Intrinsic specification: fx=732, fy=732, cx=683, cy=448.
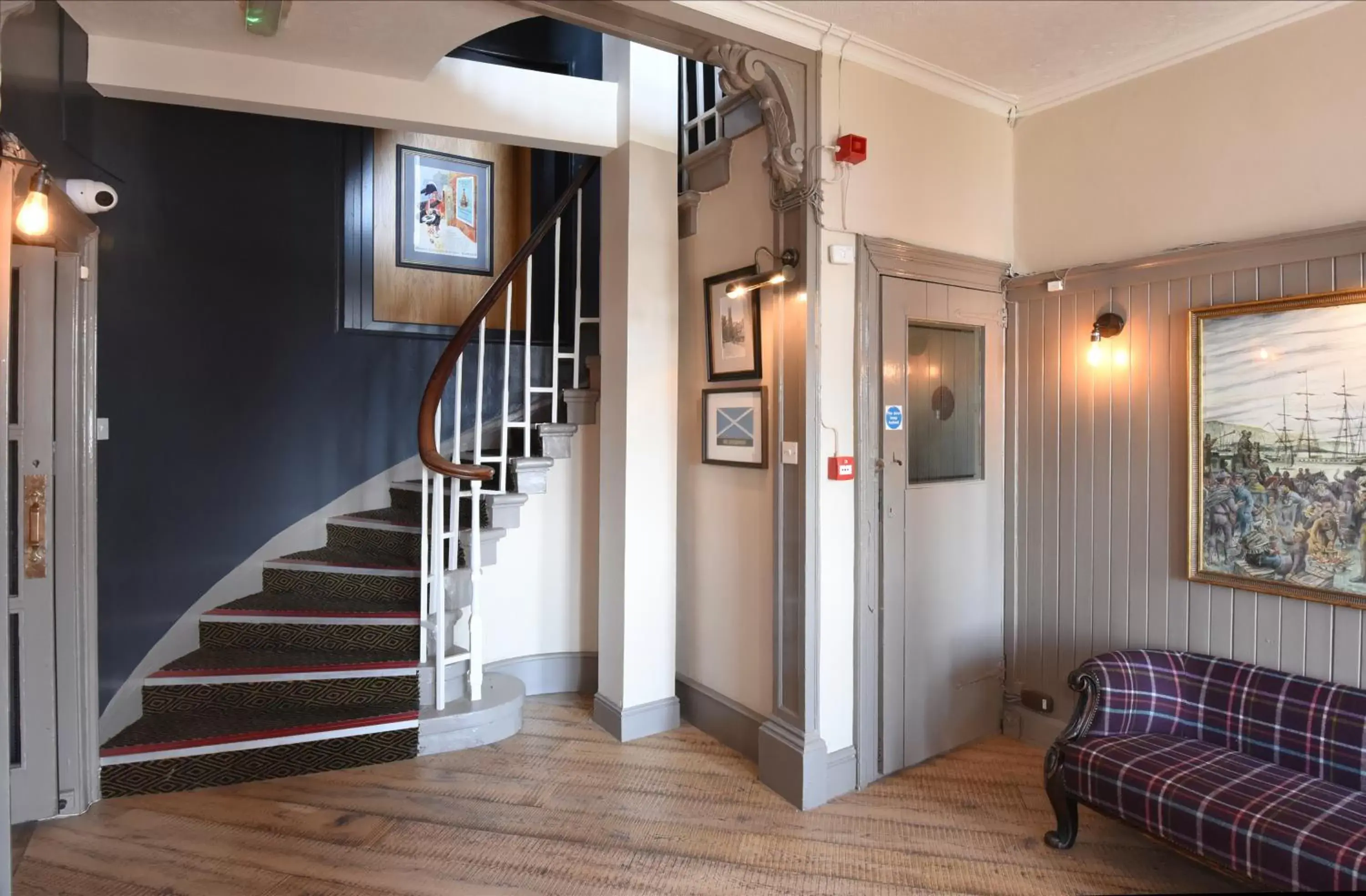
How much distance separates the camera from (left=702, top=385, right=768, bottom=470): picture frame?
3.25m

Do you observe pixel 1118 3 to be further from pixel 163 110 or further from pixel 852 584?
Result: pixel 163 110

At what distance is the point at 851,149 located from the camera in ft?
9.49

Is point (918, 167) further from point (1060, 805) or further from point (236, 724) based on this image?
point (236, 724)

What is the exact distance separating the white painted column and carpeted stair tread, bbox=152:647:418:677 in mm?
1072

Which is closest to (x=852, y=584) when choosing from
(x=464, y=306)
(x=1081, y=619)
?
(x=1081, y=619)

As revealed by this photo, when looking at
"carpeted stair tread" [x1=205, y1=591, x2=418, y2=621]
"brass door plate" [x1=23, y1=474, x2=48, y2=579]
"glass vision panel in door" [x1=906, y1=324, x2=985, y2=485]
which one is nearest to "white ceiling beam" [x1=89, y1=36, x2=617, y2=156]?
"brass door plate" [x1=23, y1=474, x2=48, y2=579]

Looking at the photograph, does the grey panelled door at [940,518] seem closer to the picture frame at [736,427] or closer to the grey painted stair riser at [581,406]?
the picture frame at [736,427]

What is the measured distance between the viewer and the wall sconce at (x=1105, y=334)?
3.09 metres

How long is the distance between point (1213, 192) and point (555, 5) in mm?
2568

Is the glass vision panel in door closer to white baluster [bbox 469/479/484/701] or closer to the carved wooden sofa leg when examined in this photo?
the carved wooden sofa leg

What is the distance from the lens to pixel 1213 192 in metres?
2.84

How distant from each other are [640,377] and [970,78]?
6.51ft

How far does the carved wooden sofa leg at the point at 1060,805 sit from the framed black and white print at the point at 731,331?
1862mm

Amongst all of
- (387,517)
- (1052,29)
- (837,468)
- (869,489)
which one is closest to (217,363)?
(387,517)
